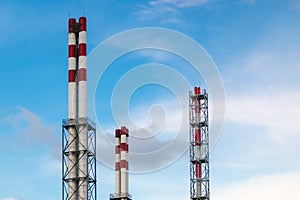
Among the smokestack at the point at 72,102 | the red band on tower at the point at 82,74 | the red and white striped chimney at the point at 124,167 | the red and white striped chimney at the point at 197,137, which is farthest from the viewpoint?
the red and white striped chimney at the point at 124,167

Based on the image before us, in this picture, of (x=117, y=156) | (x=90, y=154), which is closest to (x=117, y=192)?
(x=117, y=156)

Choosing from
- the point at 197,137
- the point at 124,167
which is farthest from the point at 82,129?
the point at 124,167

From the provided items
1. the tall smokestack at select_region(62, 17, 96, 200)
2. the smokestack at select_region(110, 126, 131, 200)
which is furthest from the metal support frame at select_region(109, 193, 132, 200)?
the tall smokestack at select_region(62, 17, 96, 200)

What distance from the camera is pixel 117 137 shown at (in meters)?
94.6

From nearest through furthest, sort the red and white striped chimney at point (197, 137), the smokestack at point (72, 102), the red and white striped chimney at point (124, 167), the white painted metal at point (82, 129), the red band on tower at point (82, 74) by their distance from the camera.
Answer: the white painted metal at point (82, 129) → the smokestack at point (72, 102) → the red band on tower at point (82, 74) → the red and white striped chimney at point (197, 137) → the red and white striped chimney at point (124, 167)

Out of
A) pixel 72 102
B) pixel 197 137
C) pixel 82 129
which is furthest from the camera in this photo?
pixel 197 137

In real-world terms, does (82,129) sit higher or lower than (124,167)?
lower

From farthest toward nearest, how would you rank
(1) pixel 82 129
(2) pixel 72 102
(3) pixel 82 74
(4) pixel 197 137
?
(4) pixel 197 137 → (2) pixel 72 102 → (3) pixel 82 74 → (1) pixel 82 129

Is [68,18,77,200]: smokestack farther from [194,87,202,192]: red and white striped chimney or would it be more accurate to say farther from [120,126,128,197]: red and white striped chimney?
[120,126,128,197]: red and white striped chimney

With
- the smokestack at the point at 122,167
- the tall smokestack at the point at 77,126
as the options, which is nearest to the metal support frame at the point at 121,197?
the smokestack at the point at 122,167

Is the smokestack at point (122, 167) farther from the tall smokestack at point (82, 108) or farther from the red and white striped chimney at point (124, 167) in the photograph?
the tall smokestack at point (82, 108)

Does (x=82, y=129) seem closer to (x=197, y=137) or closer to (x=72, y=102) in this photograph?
(x=72, y=102)

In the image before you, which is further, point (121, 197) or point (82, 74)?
point (121, 197)

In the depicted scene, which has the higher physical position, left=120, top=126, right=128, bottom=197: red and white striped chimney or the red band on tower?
the red band on tower
